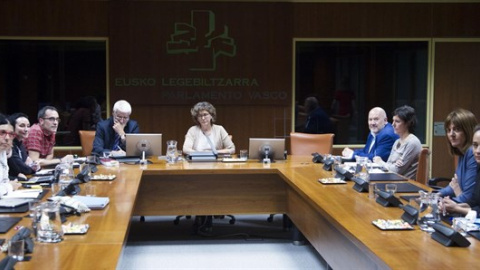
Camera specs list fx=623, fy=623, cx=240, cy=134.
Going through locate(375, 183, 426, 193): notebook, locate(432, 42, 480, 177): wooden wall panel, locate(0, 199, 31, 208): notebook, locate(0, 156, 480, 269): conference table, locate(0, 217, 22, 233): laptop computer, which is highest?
locate(432, 42, 480, 177): wooden wall panel

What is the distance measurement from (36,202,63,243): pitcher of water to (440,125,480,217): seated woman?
6.22 feet

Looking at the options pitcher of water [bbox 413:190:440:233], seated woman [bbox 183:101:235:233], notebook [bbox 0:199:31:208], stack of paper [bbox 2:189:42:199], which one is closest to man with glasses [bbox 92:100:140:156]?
seated woman [bbox 183:101:235:233]

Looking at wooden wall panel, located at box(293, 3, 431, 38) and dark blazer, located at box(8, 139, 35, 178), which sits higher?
wooden wall panel, located at box(293, 3, 431, 38)

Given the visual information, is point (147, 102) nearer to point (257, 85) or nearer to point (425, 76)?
point (257, 85)

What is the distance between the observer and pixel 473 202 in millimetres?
3744

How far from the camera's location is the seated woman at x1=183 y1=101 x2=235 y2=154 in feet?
20.5

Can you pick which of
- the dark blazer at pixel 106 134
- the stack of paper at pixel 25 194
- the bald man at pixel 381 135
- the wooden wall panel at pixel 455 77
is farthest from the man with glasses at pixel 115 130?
the wooden wall panel at pixel 455 77

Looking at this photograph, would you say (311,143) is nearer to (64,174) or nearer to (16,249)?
(64,174)

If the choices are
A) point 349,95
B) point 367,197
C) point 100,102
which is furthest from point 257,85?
point 367,197

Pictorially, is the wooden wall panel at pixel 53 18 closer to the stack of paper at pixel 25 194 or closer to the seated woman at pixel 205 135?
the seated woman at pixel 205 135

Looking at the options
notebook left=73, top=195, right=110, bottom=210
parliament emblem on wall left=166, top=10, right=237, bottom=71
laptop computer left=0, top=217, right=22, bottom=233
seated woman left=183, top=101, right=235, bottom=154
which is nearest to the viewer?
laptop computer left=0, top=217, right=22, bottom=233

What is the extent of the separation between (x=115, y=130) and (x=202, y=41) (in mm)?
2091

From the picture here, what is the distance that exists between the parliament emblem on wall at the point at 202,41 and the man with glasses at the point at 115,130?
1775 millimetres

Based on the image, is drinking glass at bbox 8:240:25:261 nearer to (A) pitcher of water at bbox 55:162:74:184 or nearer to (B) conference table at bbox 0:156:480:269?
(B) conference table at bbox 0:156:480:269
